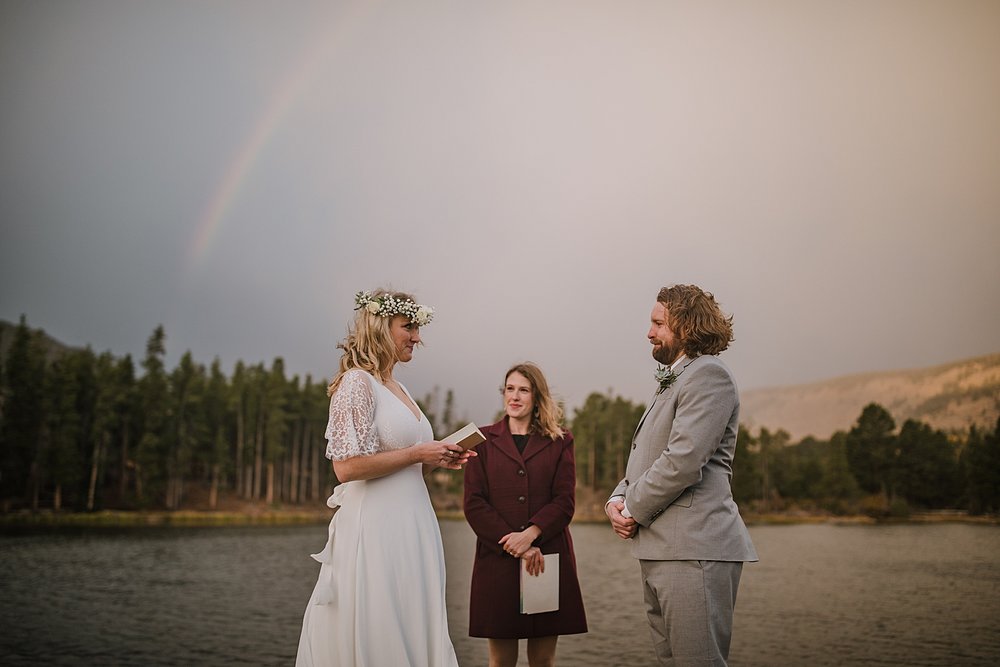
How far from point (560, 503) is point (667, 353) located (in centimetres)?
181

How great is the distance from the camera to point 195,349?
94.9 meters

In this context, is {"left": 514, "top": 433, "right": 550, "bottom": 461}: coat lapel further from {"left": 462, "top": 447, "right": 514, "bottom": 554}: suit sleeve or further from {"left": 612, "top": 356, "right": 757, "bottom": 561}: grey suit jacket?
{"left": 612, "top": 356, "right": 757, "bottom": 561}: grey suit jacket

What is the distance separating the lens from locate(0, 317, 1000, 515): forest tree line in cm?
5759

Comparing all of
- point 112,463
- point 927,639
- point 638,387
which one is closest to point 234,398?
point 112,463

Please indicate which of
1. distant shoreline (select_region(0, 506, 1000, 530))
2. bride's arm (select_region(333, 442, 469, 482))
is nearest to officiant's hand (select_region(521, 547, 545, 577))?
bride's arm (select_region(333, 442, 469, 482))

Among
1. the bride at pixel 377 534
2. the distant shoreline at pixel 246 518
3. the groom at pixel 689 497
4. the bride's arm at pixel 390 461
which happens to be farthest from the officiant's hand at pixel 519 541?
the distant shoreline at pixel 246 518

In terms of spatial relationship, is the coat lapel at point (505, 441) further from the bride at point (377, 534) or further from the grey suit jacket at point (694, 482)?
the grey suit jacket at point (694, 482)

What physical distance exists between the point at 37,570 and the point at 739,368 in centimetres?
7966

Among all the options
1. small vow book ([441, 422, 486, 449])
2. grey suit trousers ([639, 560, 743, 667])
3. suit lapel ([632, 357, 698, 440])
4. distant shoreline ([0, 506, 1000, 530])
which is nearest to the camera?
grey suit trousers ([639, 560, 743, 667])

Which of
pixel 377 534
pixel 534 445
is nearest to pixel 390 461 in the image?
pixel 377 534

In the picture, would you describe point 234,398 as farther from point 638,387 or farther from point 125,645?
point 125,645

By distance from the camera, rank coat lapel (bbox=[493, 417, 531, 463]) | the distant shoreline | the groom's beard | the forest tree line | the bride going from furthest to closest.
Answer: the forest tree line
the distant shoreline
coat lapel (bbox=[493, 417, 531, 463])
the bride
the groom's beard

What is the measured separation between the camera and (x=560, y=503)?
5.68 metres

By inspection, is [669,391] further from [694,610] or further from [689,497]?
[694,610]
